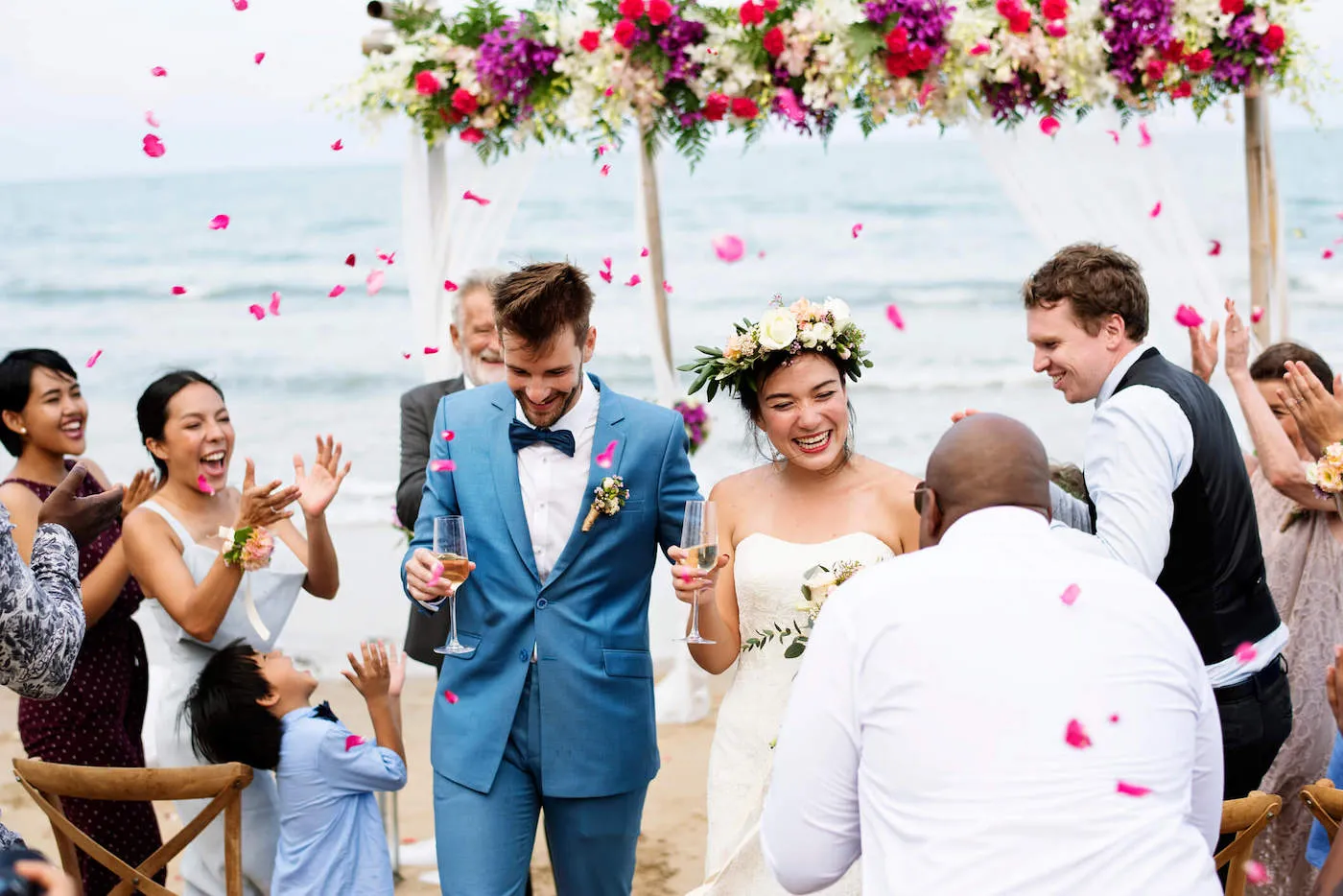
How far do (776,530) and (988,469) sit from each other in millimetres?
1572

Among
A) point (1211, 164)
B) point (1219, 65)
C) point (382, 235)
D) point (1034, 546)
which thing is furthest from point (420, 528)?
point (1211, 164)

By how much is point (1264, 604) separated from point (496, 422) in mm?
2157

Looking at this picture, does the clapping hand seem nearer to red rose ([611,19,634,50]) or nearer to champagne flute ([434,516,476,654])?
champagne flute ([434,516,476,654])

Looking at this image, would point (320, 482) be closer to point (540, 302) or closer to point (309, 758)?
point (309, 758)

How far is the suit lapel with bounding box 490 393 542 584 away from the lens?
A: 373 cm

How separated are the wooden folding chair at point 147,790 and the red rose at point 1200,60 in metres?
4.95

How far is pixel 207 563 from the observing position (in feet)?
14.5

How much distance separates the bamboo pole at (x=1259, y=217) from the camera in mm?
6539

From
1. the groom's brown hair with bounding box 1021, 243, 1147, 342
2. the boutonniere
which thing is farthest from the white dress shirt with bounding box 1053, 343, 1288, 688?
the boutonniere

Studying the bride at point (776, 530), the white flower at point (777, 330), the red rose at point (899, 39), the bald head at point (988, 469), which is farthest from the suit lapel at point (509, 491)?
the red rose at point (899, 39)

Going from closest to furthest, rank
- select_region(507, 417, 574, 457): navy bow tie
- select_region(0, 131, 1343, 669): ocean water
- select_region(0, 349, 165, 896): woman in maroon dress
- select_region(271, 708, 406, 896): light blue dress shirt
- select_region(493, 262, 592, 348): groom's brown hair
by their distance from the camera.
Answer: select_region(493, 262, 592, 348): groom's brown hair, select_region(507, 417, 574, 457): navy bow tie, select_region(271, 708, 406, 896): light blue dress shirt, select_region(0, 349, 165, 896): woman in maroon dress, select_region(0, 131, 1343, 669): ocean water

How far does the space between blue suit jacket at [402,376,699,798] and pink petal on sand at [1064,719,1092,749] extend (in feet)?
6.00

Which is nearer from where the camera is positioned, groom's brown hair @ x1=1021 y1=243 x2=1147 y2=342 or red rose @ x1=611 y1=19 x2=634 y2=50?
groom's brown hair @ x1=1021 y1=243 x2=1147 y2=342

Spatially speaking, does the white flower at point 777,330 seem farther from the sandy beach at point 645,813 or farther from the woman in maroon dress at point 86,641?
the sandy beach at point 645,813
